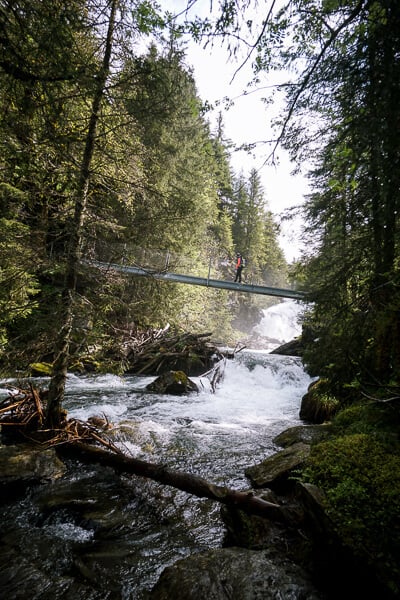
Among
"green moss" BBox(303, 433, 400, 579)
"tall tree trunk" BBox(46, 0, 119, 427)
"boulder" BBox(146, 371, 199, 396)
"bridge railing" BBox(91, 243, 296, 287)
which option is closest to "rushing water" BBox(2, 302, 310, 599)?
"boulder" BBox(146, 371, 199, 396)

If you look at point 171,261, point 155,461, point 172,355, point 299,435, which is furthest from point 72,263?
point 172,355

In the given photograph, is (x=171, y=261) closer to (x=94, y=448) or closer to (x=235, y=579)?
(x=94, y=448)

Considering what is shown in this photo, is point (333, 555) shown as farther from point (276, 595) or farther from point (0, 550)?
point (0, 550)

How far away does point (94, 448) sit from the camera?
13.5 ft

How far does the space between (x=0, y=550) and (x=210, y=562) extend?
6.46 ft

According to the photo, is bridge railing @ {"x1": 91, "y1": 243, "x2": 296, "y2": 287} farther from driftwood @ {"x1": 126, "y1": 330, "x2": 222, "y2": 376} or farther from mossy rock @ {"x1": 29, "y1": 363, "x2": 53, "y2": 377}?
mossy rock @ {"x1": 29, "y1": 363, "x2": 53, "y2": 377}

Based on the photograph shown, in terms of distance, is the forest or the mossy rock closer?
the forest

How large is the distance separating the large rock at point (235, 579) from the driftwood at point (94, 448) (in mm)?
595

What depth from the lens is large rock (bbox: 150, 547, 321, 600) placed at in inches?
72.1

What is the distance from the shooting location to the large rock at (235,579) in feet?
6.00

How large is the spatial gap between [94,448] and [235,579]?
2.82m

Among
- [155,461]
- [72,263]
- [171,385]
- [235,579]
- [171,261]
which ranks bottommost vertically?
[171,385]

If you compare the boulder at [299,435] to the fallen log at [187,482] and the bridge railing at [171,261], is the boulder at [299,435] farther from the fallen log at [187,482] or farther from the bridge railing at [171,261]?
the bridge railing at [171,261]

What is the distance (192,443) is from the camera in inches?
220
